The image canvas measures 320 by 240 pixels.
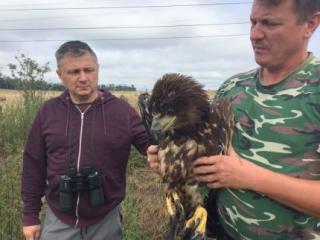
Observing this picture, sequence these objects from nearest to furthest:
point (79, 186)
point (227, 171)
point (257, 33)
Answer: point (227, 171)
point (257, 33)
point (79, 186)

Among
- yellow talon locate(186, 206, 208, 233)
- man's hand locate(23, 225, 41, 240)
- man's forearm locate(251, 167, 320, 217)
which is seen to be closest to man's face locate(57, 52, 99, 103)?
man's hand locate(23, 225, 41, 240)

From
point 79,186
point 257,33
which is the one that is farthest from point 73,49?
point 257,33

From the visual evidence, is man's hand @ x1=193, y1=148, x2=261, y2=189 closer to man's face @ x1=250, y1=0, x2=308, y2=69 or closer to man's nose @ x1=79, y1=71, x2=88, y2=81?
man's face @ x1=250, y1=0, x2=308, y2=69

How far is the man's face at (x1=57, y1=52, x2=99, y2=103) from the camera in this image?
4.91 metres

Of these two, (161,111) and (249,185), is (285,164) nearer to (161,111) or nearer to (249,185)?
(249,185)

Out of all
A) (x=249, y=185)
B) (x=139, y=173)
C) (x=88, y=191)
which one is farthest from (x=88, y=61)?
(x=139, y=173)

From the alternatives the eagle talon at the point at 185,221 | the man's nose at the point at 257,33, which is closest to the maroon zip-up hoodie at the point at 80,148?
the eagle talon at the point at 185,221

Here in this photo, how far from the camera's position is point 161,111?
2732 mm

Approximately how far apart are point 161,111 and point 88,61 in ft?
7.93

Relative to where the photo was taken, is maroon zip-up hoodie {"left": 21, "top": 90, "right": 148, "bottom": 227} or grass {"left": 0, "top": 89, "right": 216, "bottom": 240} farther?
grass {"left": 0, "top": 89, "right": 216, "bottom": 240}

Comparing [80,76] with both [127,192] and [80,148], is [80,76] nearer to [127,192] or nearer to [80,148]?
[80,148]

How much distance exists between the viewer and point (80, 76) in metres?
4.92

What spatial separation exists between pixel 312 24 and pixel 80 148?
268 cm

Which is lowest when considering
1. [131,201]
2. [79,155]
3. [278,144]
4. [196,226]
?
[131,201]
